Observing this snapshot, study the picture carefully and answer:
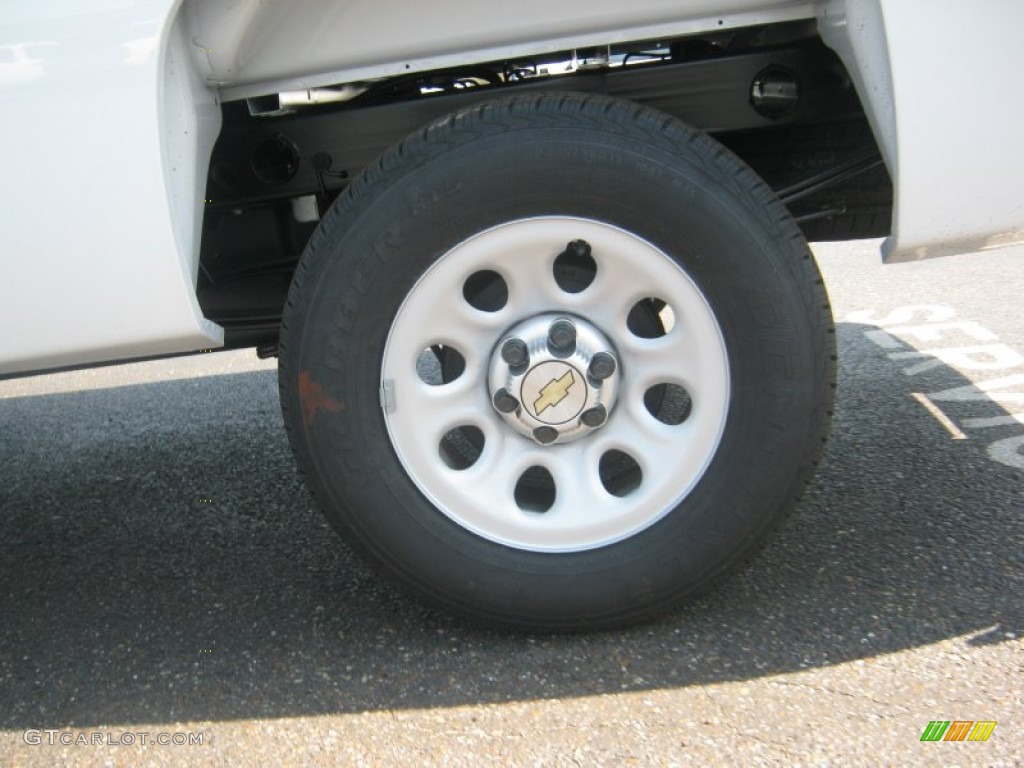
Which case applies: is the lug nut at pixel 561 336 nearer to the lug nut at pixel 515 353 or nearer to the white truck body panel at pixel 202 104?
the lug nut at pixel 515 353

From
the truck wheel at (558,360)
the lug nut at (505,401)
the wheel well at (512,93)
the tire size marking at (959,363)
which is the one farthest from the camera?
the tire size marking at (959,363)

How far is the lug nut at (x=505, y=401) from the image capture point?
1956 millimetres

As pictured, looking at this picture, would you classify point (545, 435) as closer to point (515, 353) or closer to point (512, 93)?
point (515, 353)

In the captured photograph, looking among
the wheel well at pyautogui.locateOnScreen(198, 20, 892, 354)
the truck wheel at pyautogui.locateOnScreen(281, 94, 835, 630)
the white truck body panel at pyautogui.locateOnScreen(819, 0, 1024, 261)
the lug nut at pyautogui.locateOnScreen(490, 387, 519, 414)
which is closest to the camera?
the white truck body panel at pyautogui.locateOnScreen(819, 0, 1024, 261)

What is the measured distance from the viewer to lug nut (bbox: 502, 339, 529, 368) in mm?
1938

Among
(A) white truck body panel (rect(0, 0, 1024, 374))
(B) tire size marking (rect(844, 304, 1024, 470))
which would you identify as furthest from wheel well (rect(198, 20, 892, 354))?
(B) tire size marking (rect(844, 304, 1024, 470))

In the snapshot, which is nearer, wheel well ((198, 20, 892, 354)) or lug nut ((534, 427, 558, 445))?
lug nut ((534, 427, 558, 445))

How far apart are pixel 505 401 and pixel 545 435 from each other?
0.11 metres

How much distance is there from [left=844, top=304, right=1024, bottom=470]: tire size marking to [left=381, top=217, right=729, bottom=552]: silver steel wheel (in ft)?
4.10

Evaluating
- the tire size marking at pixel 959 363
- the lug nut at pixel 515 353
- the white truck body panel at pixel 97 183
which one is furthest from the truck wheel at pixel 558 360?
the tire size marking at pixel 959 363

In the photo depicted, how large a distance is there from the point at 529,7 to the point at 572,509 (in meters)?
0.97

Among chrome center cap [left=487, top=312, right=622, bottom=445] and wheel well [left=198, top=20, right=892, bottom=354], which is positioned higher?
wheel well [left=198, top=20, right=892, bottom=354]

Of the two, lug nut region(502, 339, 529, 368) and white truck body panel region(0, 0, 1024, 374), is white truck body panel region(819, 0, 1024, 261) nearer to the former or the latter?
white truck body panel region(0, 0, 1024, 374)

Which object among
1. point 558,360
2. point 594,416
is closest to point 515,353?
point 558,360
